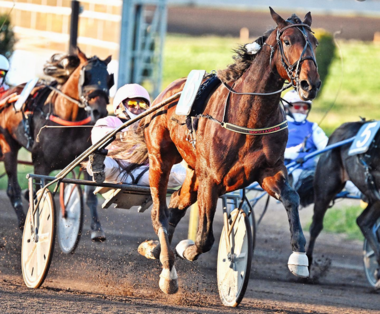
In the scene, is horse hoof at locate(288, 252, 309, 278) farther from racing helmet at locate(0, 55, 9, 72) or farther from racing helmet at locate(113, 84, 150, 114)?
racing helmet at locate(0, 55, 9, 72)

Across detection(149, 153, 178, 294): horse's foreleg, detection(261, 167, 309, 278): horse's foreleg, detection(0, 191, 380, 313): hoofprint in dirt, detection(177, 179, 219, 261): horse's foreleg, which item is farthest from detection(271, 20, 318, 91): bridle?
detection(0, 191, 380, 313): hoofprint in dirt

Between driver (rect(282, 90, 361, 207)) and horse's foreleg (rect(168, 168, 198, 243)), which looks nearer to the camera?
horse's foreleg (rect(168, 168, 198, 243))

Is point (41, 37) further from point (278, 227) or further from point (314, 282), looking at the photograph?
point (314, 282)

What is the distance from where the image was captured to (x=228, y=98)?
4.01 meters

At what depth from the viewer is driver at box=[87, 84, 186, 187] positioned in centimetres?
480

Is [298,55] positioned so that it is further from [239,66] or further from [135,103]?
[135,103]

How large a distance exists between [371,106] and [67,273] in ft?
48.2

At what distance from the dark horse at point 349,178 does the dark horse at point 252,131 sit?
230 centimetres

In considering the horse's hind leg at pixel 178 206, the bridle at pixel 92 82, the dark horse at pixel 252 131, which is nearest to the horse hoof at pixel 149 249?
the horse's hind leg at pixel 178 206

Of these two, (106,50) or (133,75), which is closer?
(133,75)

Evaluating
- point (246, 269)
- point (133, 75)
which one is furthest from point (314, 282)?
point (133, 75)

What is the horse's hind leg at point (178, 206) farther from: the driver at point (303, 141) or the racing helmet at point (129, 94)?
the driver at point (303, 141)

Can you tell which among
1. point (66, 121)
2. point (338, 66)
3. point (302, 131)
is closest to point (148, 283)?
point (66, 121)

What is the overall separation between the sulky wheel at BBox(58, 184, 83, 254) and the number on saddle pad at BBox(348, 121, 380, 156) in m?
2.44
